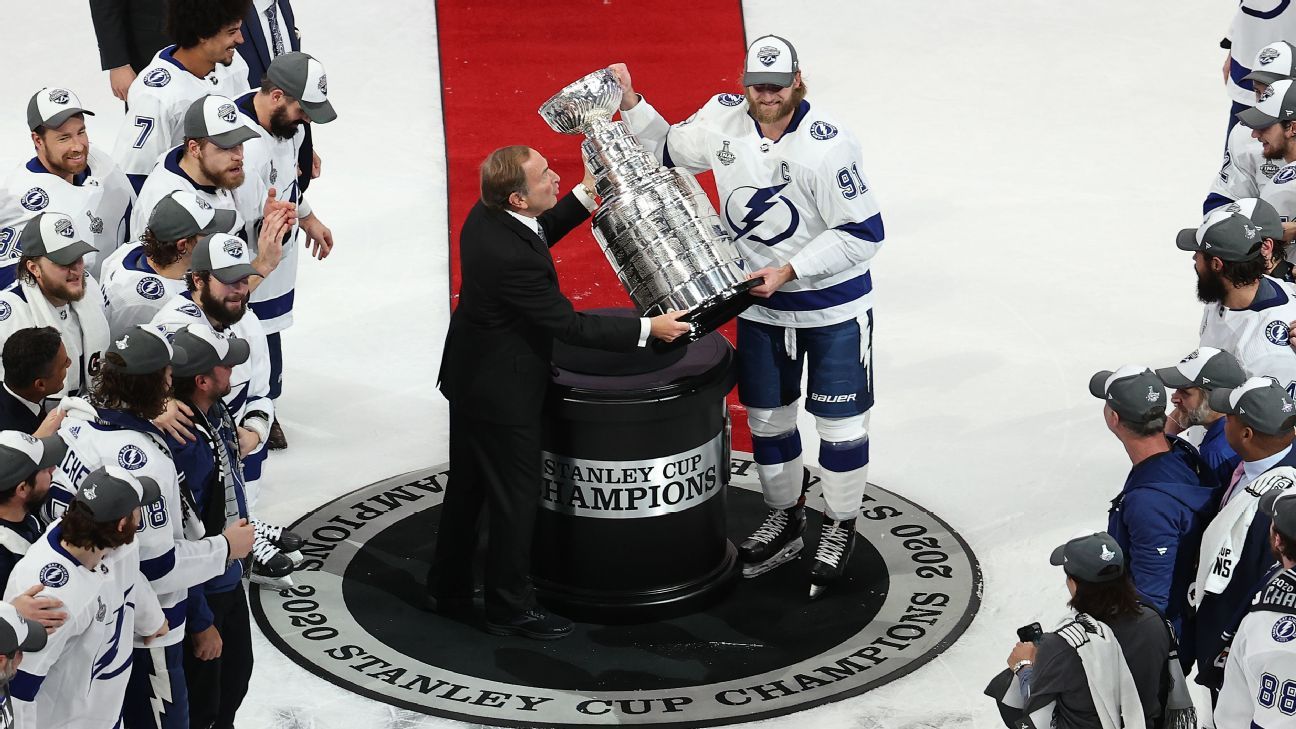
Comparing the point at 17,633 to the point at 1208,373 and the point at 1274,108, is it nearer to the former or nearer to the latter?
the point at 1208,373

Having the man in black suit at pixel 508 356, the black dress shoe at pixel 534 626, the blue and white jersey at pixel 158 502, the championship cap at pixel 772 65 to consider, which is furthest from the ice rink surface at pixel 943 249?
the championship cap at pixel 772 65

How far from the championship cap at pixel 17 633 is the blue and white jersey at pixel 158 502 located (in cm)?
45

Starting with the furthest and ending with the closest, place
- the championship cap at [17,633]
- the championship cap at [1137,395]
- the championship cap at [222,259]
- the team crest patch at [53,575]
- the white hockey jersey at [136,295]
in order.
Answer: the white hockey jersey at [136,295], the championship cap at [222,259], the championship cap at [1137,395], the team crest patch at [53,575], the championship cap at [17,633]

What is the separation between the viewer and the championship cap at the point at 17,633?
377 centimetres

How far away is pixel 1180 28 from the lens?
13.2 metres

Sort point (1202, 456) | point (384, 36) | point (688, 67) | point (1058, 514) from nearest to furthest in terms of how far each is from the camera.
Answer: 1. point (1202, 456)
2. point (1058, 514)
3. point (688, 67)
4. point (384, 36)

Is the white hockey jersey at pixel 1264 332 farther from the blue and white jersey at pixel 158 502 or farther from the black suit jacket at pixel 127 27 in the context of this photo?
the black suit jacket at pixel 127 27

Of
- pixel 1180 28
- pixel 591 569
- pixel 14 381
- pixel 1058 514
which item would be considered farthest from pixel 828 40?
pixel 14 381

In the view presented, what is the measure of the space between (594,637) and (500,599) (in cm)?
38

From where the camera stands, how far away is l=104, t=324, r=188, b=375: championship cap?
444 cm

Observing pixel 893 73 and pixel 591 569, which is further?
pixel 893 73

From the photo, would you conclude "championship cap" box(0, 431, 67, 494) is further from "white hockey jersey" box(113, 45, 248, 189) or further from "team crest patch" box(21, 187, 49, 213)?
"white hockey jersey" box(113, 45, 248, 189)

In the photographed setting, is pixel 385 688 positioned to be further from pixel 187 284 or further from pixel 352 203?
pixel 352 203

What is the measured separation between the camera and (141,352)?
4.46 m
